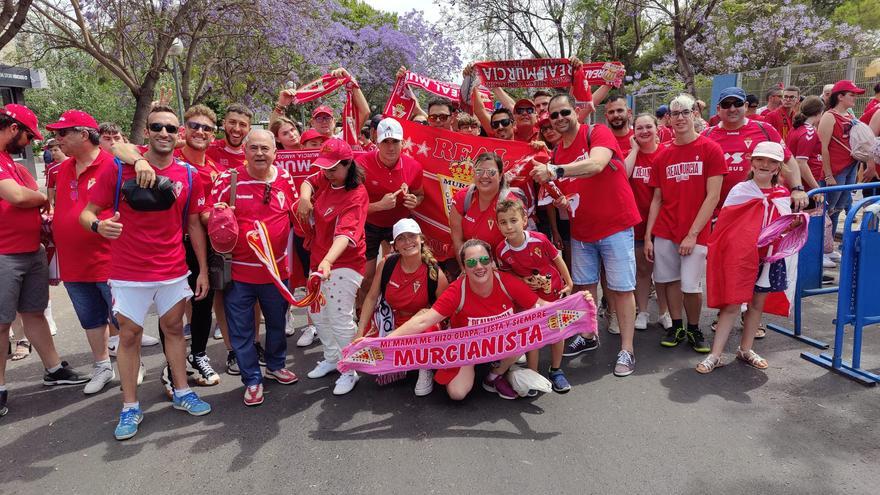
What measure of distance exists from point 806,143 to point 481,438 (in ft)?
21.2

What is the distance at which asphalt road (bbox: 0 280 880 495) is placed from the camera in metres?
3.01

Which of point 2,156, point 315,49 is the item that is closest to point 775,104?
point 2,156

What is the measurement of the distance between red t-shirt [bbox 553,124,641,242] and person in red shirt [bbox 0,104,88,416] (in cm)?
418

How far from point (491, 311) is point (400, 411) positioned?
97 cm

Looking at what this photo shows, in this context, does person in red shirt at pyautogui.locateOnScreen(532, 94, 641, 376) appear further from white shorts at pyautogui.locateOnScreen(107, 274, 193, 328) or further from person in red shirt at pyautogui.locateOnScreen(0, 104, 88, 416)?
person in red shirt at pyautogui.locateOnScreen(0, 104, 88, 416)

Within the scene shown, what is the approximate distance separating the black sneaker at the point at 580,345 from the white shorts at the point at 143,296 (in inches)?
125

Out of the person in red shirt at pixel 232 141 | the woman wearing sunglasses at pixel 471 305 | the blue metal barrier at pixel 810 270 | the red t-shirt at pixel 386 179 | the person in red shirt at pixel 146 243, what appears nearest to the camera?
the person in red shirt at pixel 146 243

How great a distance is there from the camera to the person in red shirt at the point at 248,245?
3.95 meters

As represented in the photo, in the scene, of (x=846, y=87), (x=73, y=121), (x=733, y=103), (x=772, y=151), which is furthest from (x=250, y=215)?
(x=846, y=87)

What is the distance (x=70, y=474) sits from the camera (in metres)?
3.25

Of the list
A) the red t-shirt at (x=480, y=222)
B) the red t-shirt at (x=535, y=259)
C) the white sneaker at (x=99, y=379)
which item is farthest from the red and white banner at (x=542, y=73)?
the white sneaker at (x=99, y=379)

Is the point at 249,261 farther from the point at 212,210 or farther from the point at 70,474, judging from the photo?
the point at 70,474

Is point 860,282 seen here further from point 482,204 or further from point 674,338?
point 482,204

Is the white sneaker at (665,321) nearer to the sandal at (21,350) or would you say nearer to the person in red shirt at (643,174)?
the person in red shirt at (643,174)
